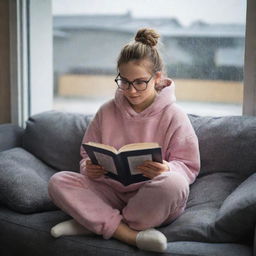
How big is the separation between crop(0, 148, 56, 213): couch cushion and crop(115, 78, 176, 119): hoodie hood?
0.53 metres

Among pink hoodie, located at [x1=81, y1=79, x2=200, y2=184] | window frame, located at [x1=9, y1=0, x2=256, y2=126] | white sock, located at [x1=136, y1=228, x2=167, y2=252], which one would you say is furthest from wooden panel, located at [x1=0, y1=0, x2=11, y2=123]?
white sock, located at [x1=136, y1=228, x2=167, y2=252]

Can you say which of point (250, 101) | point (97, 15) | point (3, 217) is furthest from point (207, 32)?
point (3, 217)

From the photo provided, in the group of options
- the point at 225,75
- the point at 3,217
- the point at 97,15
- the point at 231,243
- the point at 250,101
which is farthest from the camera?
the point at 97,15

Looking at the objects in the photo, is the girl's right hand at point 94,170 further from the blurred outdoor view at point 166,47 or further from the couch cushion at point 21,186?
the blurred outdoor view at point 166,47

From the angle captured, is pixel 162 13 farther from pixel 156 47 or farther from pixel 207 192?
pixel 207 192

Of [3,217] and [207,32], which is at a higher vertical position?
[207,32]

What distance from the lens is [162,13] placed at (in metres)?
2.64

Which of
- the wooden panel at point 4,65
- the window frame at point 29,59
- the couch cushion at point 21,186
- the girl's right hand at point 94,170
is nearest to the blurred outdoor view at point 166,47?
the window frame at point 29,59

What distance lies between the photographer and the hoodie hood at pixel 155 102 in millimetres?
2008

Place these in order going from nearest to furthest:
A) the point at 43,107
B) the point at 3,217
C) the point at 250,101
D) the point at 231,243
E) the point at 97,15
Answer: the point at 231,243, the point at 3,217, the point at 250,101, the point at 97,15, the point at 43,107

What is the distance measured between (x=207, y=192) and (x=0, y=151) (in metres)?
1.14

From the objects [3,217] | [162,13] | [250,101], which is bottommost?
[3,217]

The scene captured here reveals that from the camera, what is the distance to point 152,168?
1755mm

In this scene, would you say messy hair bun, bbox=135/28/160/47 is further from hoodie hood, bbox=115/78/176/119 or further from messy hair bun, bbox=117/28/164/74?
hoodie hood, bbox=115/78/176/119
